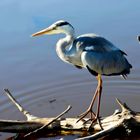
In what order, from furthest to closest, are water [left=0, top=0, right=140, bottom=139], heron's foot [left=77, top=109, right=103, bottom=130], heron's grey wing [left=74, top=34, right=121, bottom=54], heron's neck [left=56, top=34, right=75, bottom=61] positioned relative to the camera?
water [left=0, top=0, right=140, bottom=139]
heron's neck [left=56, top=34, right=75, bottom=61]
heron's grey wing [left=74, top=34, right=121, bottom=54]
heron's foot [left=77, top=109, right=103, bottom=130]

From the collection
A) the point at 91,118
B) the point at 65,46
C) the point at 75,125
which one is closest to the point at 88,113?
the point at 91,118

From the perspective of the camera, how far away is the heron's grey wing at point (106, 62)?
229 inches

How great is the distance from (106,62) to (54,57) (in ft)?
7.66

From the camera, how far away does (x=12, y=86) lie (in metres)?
7.39

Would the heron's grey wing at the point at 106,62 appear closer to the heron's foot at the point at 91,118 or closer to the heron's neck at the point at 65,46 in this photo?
the heron's neck at the point at 65,46

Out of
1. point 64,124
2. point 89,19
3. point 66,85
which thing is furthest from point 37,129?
point 89,19

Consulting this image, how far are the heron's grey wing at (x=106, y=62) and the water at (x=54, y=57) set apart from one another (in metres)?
0.73

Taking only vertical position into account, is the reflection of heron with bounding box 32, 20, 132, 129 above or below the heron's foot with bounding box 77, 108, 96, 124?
above

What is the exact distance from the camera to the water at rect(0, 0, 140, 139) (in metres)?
6.73

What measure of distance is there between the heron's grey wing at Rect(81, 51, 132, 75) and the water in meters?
0.73

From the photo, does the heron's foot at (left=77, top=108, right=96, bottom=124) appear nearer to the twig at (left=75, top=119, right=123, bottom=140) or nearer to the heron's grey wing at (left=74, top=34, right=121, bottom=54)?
the twig at (left=75, top=119, right=123, bottom=140)

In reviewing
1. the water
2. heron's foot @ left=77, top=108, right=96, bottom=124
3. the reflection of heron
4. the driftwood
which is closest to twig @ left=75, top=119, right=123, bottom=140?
the driftwood

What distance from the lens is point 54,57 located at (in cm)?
810

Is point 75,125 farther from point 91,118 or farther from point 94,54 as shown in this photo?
point 94,54
